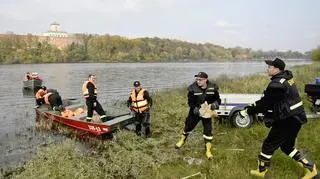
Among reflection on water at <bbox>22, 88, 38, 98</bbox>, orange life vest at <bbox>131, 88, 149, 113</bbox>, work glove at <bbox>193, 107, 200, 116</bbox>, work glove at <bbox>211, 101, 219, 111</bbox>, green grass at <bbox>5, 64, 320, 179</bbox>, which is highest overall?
work glove at <bbox>211, 101, 219, 111</bbox>

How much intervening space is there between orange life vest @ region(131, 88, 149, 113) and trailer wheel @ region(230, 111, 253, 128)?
113 inches

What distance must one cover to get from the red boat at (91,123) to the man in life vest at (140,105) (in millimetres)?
892

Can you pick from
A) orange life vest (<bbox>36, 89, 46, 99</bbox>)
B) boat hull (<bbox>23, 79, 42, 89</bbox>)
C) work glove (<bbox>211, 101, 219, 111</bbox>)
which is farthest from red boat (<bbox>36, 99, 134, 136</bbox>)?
boat hull (<bbox>23, 79, 42, 89</bbox>)

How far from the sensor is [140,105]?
11969mm

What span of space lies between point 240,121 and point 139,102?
10.9ft

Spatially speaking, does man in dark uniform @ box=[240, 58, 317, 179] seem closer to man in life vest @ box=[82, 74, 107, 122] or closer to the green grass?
the green grass

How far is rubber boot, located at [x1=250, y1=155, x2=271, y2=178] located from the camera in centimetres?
648

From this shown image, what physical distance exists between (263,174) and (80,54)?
105 meters

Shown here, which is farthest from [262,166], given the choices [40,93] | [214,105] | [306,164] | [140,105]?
[40,93]

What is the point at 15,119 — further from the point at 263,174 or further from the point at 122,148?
the point at 263,174

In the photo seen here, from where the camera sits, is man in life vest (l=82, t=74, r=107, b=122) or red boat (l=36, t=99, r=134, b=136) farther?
man in life vest (l=82, t=74, r=107, b=122)

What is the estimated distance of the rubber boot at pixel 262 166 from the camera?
21.2ft

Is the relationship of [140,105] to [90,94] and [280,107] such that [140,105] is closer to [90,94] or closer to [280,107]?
[90,94]

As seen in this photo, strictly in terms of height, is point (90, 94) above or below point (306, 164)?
above
